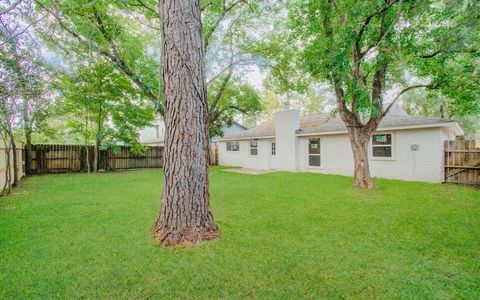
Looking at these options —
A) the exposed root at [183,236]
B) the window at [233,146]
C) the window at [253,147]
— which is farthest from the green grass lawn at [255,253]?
the window at [233,146]

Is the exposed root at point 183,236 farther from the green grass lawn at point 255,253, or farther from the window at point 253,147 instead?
the window at point 253,147

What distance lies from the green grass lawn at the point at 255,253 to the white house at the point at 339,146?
4139mm

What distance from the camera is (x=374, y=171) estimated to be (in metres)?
10.3

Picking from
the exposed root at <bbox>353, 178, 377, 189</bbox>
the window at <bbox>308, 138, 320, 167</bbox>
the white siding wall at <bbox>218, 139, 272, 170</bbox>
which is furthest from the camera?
the white siding wall at <bbox>218, 139, 272, 170</bbox>

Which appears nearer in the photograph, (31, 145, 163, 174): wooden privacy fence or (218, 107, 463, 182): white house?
(218, 107, 463, 182): white house

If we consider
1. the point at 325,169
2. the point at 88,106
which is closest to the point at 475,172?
the point at 325,169

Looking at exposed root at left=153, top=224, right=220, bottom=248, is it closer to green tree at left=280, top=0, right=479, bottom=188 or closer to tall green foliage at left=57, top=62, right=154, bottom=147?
green tree at left=280, top=0, right=479, bottom=188

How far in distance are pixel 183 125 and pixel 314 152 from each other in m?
10.4

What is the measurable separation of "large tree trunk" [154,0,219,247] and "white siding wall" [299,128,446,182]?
31.3 feet

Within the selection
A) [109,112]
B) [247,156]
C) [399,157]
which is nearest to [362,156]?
[399,157]

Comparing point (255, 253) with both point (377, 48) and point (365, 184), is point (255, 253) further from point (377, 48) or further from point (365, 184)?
point (365, 184)

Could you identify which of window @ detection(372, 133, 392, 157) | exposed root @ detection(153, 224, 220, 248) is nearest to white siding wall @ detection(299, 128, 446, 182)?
window @ detection(372, 133, 392, 157)

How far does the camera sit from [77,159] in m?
13.1

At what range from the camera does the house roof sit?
8578 millimetres
